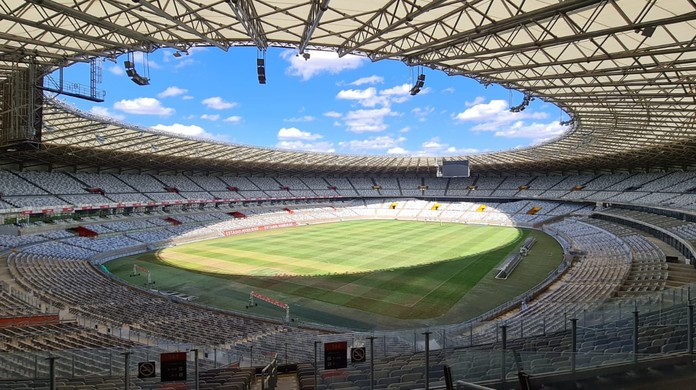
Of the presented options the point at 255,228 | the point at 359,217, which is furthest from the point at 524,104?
the point at 359,217

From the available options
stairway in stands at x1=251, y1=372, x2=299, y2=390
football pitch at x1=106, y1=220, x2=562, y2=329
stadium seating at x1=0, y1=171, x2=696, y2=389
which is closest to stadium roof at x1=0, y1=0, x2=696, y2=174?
stadium seating at x1=0, y1=171, x2=696, y2=389

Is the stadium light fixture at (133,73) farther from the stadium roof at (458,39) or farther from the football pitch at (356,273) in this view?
the football pitch at (356,273)

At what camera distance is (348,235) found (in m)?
49.4

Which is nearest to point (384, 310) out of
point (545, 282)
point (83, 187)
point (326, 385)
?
point (545, 282)

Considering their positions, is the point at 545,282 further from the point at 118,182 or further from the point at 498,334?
the point at 118,182

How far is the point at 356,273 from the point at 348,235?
19.7m

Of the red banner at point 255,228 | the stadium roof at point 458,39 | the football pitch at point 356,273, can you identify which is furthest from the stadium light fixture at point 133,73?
the red banner at point 255,228

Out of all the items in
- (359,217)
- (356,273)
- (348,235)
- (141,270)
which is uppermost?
(359,217)

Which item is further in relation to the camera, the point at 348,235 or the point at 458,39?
the point at 348,235

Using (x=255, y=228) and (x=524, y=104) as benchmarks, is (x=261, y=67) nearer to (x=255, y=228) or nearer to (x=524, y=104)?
(x=524, y=104)

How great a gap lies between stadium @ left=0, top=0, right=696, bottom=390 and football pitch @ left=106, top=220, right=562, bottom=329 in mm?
260

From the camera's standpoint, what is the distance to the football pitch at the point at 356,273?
72.5 feet

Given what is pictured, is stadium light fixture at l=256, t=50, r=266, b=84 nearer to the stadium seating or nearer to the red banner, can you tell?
the stadium seating

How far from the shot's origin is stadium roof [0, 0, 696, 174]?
12367mm
